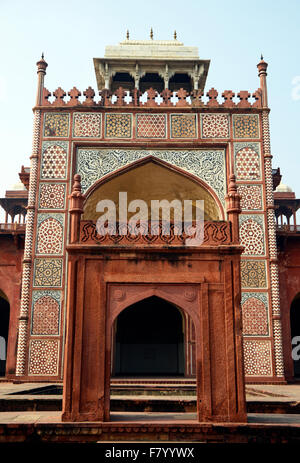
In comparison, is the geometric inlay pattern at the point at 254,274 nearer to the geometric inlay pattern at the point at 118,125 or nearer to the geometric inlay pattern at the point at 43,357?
the geometric inlay pattern at the point at 118,125

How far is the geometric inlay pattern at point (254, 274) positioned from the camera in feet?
35.1

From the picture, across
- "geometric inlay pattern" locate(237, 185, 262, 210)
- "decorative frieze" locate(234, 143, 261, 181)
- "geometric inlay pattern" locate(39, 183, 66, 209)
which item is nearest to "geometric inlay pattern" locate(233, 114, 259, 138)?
"decorative frieze" locate(234, 143, 261, 181)

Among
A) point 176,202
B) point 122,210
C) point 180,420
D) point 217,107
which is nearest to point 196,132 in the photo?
point 217,107

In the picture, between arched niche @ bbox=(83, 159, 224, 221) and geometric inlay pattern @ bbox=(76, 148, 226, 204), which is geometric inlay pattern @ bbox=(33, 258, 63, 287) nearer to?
arched niche @ bbox=(83, 159, 224, 221)

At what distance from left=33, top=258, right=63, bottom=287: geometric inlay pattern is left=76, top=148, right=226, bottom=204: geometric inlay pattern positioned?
1.86 m

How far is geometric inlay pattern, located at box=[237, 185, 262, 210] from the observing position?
36.6 ft

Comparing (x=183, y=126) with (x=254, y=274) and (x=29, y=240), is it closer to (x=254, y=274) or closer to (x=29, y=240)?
(x=254, y=274)

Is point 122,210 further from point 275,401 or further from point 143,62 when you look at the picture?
point 275,401

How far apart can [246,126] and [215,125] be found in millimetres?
707

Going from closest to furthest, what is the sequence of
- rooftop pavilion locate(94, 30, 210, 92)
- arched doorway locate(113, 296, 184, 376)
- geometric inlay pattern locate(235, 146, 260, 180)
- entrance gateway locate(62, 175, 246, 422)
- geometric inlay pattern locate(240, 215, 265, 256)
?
entrance gateway locate(62, 175, 246, 422) < geometric inlay pattern locate(240, 215, 265, 256) < geometric inlay pattern locate(235, 146, 260, 180) < rooftop pavilion locate(94, 30, 210, 92) < arched doorway locate(113, 296, 184, 376)

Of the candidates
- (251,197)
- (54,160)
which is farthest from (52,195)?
(251,197)

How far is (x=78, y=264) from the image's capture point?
17.0 feet

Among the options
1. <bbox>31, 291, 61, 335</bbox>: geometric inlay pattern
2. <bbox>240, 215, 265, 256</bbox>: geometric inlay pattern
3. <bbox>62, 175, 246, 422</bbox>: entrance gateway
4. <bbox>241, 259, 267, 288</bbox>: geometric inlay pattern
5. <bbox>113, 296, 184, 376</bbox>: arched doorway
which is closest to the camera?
<bbox>62, 175, 246, 422</bbox>: entrance gateway
